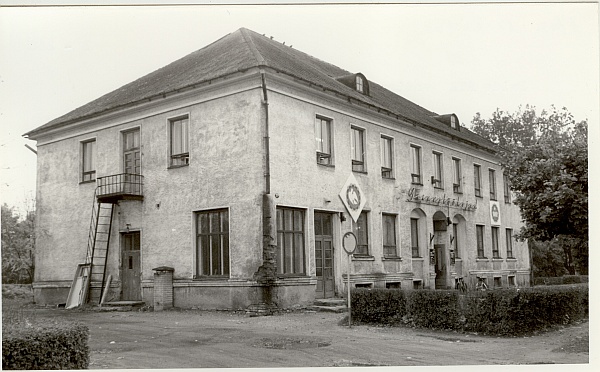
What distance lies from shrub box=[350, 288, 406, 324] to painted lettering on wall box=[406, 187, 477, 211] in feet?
36.2

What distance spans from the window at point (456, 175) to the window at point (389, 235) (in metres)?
6.24

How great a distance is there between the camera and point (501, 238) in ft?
116

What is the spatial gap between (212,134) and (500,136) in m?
26.0

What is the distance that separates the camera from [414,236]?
91.2 ft

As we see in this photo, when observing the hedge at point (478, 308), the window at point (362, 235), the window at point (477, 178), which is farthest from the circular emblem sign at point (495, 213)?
the hedge at point (478, 308)

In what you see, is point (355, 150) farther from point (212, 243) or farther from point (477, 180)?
point (477, 180)

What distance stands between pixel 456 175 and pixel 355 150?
29.8ft

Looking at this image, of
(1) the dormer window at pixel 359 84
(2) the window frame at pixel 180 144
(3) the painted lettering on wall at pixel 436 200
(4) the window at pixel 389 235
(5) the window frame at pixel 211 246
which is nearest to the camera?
(5) the window frame at pixel 211 246

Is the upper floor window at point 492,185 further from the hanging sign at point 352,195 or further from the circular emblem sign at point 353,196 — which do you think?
the circular emblem sign at point 353,196

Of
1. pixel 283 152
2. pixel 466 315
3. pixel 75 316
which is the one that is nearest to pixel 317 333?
pixel 466 315

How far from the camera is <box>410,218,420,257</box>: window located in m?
27.6

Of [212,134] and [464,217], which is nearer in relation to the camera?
[212,134]

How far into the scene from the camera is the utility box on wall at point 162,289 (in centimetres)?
2130

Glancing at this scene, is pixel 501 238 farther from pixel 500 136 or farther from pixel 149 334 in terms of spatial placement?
pixel 149 334
